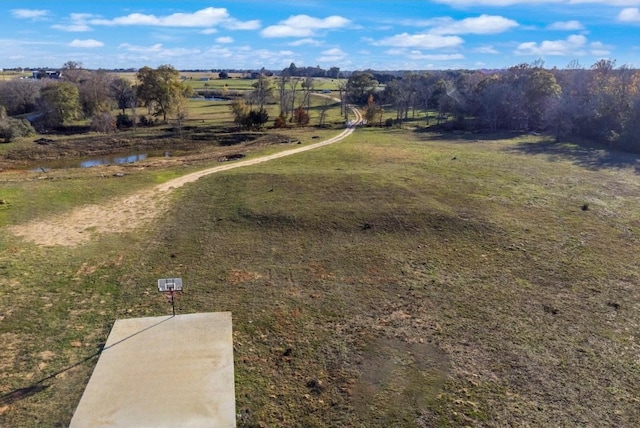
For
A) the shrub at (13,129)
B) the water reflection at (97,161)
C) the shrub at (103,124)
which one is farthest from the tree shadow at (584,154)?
the shrub at (13,129)

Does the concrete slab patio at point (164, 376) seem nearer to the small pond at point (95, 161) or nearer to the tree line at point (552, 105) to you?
the small pond at point (95, 161)

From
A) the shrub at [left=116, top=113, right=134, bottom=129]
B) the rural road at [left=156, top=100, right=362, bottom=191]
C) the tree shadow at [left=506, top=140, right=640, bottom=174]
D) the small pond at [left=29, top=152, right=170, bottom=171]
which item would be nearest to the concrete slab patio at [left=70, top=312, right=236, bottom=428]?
the rural road at [left=156, top=100, right=362, bottom=191]

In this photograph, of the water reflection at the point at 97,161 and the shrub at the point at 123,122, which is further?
the shrub at the point at 123,122

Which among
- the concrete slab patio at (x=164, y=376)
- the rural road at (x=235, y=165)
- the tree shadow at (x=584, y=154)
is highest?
the tree shadow at (x=584, y=154)

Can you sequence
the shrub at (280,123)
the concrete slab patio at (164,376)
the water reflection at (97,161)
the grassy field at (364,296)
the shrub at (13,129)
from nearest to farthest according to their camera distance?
1. the concrete slab patio at (164,376)
2. the grassy field at (364,296)
3. the water reflection at (97,161)
4. the shrub at (13,129)
5. the shrub at (280,123)

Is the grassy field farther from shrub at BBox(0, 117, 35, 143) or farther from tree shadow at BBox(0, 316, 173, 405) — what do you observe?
shrub at BBox(0, 117, 35, 143)

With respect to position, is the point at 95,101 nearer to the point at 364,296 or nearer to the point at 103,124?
the point at 103,124

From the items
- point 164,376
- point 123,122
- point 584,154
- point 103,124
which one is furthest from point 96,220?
point 123,122

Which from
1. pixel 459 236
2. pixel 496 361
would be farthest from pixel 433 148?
pixel 496 361
